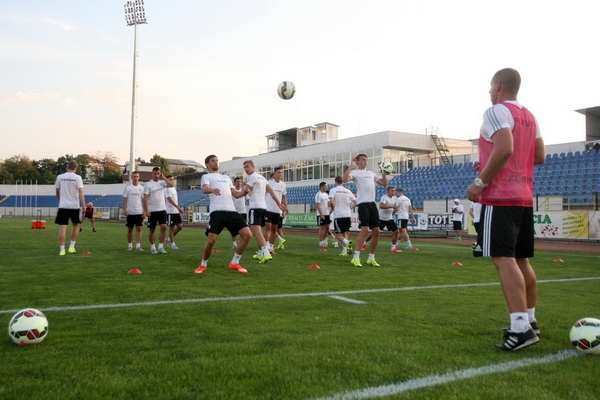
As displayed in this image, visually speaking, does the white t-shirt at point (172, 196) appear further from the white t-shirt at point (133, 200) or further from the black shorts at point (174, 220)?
the white t-shirt at point (133, 200)

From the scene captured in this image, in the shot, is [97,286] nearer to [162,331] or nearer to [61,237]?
[162,331]

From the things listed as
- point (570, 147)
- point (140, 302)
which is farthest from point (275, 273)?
point (570, 147)

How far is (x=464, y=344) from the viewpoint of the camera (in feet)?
11.6

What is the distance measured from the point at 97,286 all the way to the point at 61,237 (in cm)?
534

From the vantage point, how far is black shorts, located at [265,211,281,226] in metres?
12.5

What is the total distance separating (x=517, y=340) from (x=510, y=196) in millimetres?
1043

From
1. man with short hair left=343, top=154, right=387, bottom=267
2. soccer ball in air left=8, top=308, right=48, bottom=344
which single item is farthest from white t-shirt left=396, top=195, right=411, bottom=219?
soccer ball in air left=8, top=308, right=48, bottom=344

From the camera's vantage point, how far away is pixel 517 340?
3367 mm

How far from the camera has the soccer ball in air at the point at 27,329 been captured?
3.40 metres

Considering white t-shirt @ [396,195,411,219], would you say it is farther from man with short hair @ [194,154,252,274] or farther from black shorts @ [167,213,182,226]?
man with short hair @ [194,154,252,274]

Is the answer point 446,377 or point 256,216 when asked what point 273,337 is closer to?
point 446,377

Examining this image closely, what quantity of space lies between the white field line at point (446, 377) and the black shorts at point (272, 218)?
31.2ft

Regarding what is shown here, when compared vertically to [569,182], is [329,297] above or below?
below

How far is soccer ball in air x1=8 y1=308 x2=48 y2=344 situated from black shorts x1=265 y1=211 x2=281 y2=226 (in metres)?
9.06
